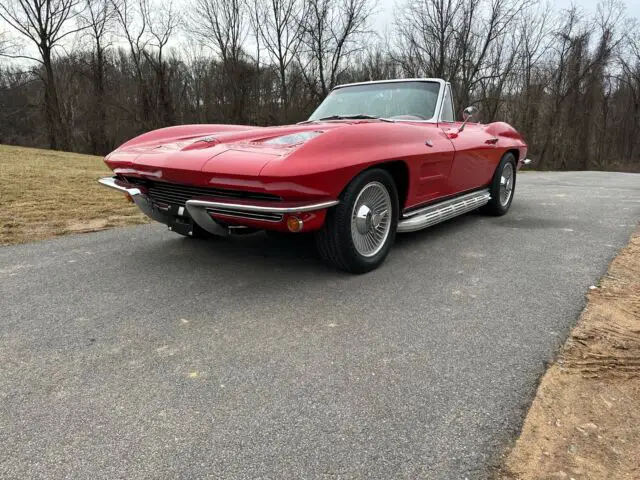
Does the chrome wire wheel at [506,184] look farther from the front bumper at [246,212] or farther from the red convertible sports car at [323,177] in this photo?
the front bumper at [246,212]

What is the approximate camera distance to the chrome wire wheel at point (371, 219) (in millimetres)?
3256

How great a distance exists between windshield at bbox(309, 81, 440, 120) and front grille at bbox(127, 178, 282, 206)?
1953 millimetres

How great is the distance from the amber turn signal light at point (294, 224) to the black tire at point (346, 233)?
0.97 ft

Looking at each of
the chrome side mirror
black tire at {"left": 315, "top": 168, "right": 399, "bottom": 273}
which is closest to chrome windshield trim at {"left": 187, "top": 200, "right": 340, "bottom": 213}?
black tire at {"left": 315, "top": 168, "right": 399, "bottom": 273}

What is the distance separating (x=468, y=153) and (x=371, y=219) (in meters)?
1.66

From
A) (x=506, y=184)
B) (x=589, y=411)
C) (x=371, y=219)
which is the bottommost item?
(x=589, y=411)

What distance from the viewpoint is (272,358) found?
85.9 inches

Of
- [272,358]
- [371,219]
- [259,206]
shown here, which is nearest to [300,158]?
[259,206]

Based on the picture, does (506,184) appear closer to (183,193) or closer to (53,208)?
(183,193)

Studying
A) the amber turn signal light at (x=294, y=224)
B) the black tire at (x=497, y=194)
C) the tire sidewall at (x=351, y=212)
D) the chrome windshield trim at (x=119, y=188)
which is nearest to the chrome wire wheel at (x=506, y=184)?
the black tire at (x=497, y=194)

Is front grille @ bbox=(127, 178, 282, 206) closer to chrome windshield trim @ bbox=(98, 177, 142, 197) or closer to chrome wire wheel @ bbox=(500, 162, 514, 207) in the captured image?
chrome windshield trim @ bbox=(98, 177, 142, 197)

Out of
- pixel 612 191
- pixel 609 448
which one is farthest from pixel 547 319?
pixel 612 191

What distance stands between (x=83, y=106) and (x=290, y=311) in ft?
120

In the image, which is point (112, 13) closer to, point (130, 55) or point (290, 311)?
point (130, 55)
